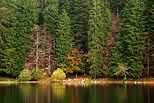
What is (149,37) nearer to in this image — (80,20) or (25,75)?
(80,20)

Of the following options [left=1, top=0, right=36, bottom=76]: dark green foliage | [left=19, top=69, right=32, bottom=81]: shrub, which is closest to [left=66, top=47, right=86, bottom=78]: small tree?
[left=19, top=69, right=32, bottom=81]: shrub

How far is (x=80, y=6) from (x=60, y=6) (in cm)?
615

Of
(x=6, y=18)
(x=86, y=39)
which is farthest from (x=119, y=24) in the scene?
(x=6, y=18)

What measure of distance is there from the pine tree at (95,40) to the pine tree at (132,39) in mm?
4435

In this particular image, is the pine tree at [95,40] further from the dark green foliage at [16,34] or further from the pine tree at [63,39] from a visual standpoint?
the dark green foliage at [16,34]

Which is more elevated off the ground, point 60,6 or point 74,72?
point 60,6

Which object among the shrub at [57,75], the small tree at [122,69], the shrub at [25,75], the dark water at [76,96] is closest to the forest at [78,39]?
the small tree at [122,69]

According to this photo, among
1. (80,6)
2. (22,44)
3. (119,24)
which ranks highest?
(80,6)

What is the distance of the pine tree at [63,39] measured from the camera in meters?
56.1

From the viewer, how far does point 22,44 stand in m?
56.2

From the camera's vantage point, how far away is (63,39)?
186 feet

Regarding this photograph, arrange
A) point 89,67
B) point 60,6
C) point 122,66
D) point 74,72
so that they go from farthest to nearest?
point 60,6
point 74,72
point 89,67
point 122,66

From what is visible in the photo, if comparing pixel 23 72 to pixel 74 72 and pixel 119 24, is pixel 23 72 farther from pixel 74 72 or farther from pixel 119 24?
pixel 119 24

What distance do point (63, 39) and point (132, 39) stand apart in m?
16.3
